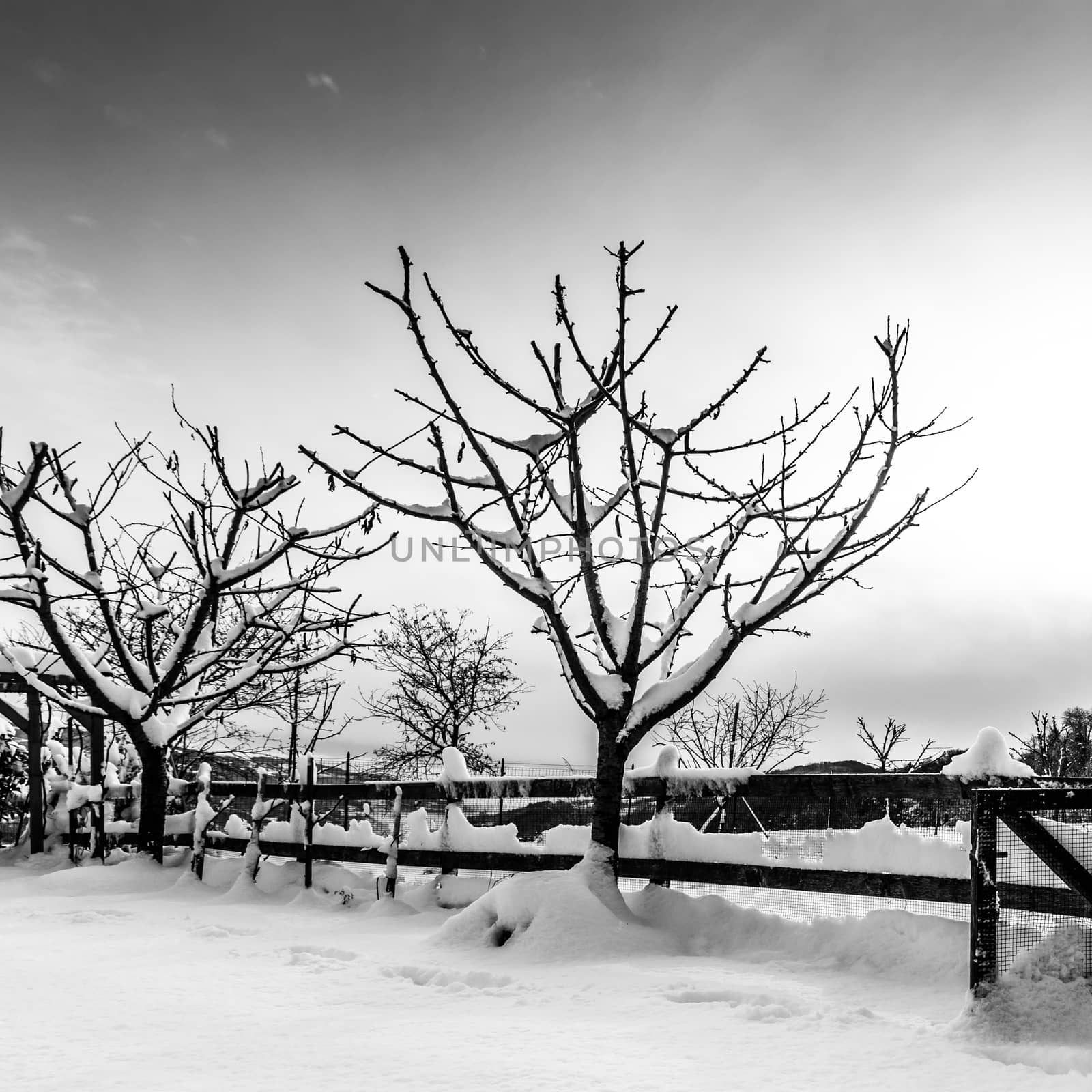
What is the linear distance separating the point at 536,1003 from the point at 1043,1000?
224 cm

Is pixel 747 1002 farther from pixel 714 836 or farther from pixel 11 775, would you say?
pixel 11 775

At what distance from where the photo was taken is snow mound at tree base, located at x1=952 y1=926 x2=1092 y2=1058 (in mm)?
3807

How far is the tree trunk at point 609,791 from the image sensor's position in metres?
6.73

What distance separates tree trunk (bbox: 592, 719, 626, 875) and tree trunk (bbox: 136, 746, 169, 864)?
6.27 m

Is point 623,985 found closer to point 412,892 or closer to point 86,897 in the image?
point 412,892

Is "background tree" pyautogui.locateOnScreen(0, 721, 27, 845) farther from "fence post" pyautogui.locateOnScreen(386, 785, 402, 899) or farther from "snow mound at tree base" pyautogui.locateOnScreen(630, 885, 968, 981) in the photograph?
"snow mound at tree base" pyautogui.locateOnScreen(630, 885, 968, 981)

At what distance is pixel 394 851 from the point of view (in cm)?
838

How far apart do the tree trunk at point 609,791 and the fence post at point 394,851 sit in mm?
2217

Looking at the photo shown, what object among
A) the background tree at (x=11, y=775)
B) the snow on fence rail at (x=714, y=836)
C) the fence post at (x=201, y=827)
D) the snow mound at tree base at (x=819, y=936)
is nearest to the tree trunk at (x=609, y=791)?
the snow on fence rail at (x=714, y=836)

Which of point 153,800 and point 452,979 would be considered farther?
point 153,800

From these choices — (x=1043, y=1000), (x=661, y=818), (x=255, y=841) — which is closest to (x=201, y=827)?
(x=255, y=841)

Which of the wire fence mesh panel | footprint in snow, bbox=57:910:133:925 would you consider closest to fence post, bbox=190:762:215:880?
footprint in snow, bbox=57:910:133:925

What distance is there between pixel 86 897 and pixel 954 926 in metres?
7.78

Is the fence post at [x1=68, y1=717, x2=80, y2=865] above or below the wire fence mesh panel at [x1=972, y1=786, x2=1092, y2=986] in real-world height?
below
